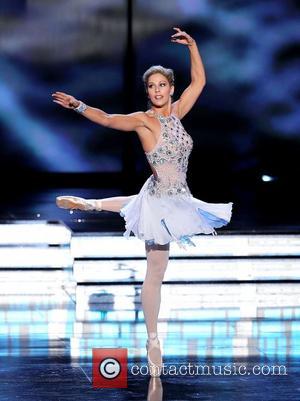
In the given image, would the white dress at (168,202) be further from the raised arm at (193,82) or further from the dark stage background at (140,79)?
the dark stage background at (140,79)

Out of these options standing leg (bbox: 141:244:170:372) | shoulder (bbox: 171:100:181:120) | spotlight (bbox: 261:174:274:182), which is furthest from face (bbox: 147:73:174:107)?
spotlight (bbox: 261:174:274:182)

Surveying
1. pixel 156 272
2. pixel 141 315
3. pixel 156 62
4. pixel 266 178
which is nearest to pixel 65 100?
pixel 156 272

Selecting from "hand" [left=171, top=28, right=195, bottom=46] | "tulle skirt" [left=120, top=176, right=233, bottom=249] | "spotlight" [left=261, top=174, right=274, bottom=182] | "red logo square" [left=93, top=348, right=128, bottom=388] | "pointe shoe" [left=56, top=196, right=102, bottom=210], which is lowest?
"red logo square" [left=93, top=348, right=128, bottom=388]

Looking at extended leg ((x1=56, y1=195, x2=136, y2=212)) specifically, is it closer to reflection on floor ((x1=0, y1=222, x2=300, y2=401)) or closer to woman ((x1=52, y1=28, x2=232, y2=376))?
woman ((x1=52, y1=28, x2=232, y2=376))

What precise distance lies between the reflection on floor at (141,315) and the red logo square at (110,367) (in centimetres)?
4

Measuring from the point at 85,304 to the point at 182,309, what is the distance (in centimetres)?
61

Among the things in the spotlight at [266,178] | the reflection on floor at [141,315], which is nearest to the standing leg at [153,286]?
the reflection on floor at [141,315]

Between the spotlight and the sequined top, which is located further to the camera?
the spotlight

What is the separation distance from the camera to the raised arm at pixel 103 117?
15.2 ft

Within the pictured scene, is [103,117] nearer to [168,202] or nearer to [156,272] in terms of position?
[168,202]

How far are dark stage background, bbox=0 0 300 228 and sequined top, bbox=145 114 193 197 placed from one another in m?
7.41

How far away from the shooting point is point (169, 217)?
15.7ft

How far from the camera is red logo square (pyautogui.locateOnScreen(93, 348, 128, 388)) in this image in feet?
15.1

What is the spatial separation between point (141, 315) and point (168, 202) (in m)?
1.63
